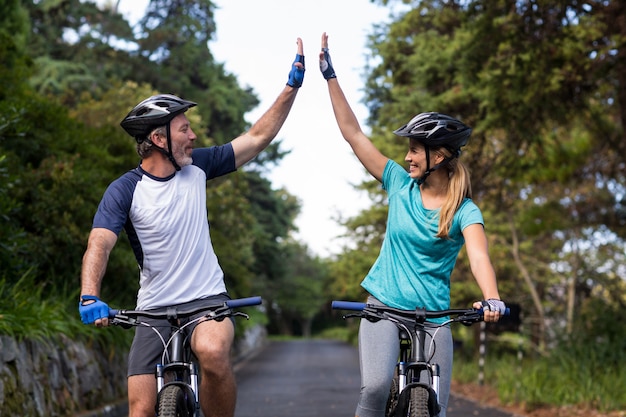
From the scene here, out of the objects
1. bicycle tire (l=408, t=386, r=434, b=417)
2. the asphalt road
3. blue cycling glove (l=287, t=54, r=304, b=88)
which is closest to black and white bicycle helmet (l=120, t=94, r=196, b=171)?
blue cycling glove (l=287, t=54, r=304, b=88)

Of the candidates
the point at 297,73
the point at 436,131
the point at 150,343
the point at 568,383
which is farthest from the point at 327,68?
the point at 568,383

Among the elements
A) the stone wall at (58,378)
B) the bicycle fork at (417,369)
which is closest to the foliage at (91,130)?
the stone wall at (58,378)

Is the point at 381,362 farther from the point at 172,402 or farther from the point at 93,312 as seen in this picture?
the point at 93,312

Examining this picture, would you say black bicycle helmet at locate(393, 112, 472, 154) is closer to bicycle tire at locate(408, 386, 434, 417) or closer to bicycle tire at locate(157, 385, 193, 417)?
bicycle tire at locate(408, 386, 434, 417)

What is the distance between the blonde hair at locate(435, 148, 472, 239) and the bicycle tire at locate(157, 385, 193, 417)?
1.51 metres

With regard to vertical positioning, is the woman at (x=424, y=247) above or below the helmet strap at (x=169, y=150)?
below

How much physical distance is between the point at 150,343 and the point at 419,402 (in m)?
1.31

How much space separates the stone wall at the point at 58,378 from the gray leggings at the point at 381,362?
13.7ft

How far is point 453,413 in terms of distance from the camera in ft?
42.3

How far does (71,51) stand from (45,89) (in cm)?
373

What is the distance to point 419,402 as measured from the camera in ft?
14.0

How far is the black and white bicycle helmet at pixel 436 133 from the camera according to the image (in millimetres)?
4816

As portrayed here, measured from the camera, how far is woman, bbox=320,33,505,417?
4578mm

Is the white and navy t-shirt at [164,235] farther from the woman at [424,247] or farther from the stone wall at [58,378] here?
the stone wall at [58,378]
